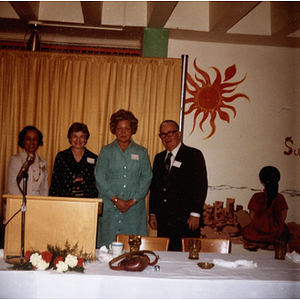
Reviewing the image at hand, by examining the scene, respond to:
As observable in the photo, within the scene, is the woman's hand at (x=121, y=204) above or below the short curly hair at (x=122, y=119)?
below

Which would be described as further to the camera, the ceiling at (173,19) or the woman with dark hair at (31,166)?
the ceiling at (173,19)

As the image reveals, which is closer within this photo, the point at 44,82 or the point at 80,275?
the point at 80,275

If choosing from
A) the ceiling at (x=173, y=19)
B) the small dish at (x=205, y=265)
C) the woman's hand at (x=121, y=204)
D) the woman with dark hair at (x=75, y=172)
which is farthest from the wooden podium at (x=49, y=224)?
the ceiling at (x=173, y=19)

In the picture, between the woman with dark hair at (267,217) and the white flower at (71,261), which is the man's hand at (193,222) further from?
the white flower at (71,261)

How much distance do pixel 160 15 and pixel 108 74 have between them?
952mm

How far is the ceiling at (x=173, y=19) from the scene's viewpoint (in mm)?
3805

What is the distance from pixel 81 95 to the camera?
406cm

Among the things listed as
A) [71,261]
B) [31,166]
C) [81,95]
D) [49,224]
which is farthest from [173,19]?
[71,261]

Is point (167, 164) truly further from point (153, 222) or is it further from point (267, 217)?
point (267, 217)

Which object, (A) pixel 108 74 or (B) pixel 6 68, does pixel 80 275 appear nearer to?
(A) pixel 108 74

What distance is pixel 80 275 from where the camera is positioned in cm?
162

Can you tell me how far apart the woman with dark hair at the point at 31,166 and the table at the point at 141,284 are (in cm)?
189

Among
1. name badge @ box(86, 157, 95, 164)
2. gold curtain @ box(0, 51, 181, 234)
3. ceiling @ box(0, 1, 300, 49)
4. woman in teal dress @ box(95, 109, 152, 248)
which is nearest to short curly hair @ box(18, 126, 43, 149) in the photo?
gold curtain @ box(0, 51, 181, 234)

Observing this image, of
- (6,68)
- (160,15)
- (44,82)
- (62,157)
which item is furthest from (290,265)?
(6,68)
